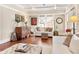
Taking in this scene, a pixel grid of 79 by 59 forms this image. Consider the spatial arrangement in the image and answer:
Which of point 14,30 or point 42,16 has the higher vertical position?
point 42,16

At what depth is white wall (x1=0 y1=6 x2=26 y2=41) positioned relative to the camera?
7039 millimetres

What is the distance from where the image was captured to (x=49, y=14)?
469 inches

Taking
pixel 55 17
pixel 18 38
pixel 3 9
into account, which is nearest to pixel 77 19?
pixel 3 9

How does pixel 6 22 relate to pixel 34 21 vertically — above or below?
below

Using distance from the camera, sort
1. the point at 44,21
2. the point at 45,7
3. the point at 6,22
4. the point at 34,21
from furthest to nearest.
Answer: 1. the point at 44,21
2. the point at 34,21
3. the point at 45,7
4. the point at 6,22

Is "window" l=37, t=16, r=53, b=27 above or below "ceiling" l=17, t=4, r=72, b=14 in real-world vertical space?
below

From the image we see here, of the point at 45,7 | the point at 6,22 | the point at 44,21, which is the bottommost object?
the point at 6,22

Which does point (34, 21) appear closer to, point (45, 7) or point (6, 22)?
point (45, 7)

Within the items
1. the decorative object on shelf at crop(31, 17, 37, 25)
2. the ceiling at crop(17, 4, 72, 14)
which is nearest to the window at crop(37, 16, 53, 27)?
the decorative object on shelf at crop(31, 17, 37, 25)

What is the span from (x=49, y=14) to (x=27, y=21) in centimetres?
219

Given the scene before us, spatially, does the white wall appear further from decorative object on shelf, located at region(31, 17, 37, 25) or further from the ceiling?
decorative object on shelf, located at region(31, 17, 37, 25)

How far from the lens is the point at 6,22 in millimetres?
7559

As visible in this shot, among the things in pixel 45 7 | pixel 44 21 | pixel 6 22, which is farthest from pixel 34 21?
pixel 6 22
